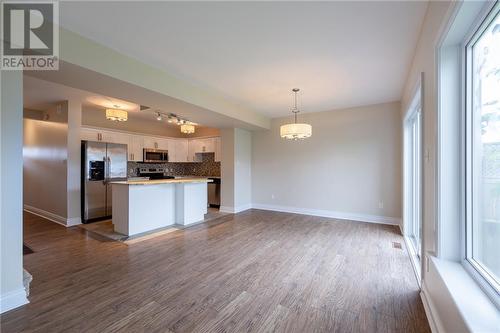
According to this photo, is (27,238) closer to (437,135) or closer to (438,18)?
(437,135)

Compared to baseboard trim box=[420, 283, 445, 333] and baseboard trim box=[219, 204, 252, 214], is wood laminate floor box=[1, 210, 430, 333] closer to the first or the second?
baseboard trim box=[420, 283, 445, 333]

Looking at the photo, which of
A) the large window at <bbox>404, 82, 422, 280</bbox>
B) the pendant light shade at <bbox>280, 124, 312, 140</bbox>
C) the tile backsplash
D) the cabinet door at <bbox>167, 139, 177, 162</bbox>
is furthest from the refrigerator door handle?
the large window at <bbox>404, 82, 422, 280</bbox>

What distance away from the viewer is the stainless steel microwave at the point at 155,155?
6387 mm

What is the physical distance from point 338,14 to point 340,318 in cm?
271

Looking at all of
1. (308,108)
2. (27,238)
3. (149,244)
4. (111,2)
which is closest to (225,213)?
(149,244)

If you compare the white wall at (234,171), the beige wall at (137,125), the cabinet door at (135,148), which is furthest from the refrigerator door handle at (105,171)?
the white wall at (234,171)

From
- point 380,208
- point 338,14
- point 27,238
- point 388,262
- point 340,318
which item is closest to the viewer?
point 340,318

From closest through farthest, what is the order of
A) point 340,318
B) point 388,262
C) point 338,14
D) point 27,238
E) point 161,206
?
point 340,318 < point 338,14 < point 388,262 < point 27,238 < point 161,206

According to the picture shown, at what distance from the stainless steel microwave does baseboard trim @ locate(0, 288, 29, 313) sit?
4.72 m

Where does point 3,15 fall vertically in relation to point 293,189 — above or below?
above

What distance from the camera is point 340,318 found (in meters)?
1.79

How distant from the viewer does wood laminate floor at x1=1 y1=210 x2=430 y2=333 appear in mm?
1735

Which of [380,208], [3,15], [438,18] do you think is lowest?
[380,208]

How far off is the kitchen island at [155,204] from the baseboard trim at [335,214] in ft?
6.96
